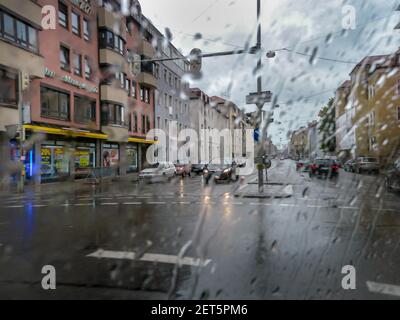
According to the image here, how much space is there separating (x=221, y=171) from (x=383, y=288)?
65.1ft

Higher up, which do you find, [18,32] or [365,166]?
[18,32]

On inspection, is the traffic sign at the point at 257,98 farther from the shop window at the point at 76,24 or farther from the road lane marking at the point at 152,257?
the shop window at the point at 76,24

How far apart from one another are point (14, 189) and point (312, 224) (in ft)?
48.6

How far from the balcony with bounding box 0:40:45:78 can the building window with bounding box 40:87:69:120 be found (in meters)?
2.05

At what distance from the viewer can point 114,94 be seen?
24.4m

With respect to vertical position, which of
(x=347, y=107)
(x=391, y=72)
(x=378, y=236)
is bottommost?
(x=378, y=236)

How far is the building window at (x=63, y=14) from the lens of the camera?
68.9 ft

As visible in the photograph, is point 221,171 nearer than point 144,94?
Yes

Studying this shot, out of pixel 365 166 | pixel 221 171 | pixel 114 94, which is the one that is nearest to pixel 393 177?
pixel 221 171

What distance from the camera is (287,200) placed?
1249 cm

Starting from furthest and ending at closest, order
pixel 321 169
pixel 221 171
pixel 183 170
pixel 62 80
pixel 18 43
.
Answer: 1. pixel 183 170
2. pixel 321 169
3. pixel 221 171
4. pixel 62 80
5. pixel 18 43

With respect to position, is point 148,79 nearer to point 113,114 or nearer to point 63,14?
point 113,114
